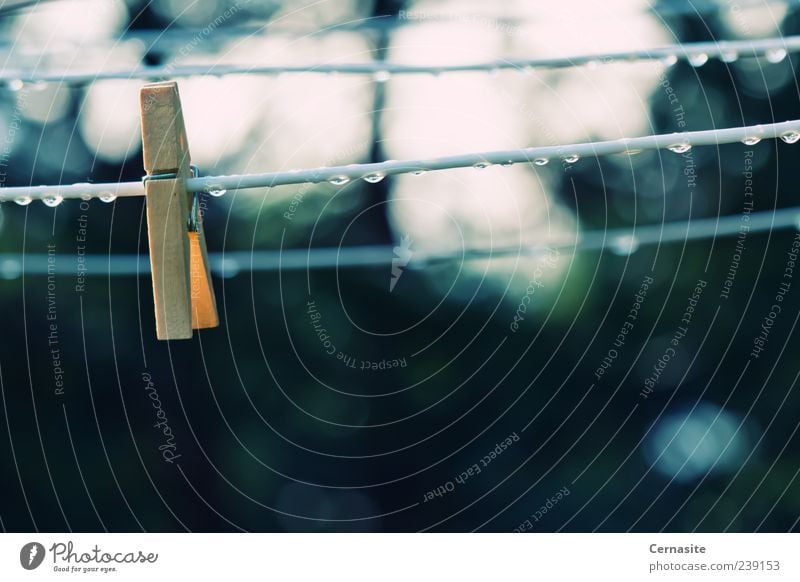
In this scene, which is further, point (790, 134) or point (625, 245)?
point (625, 245)

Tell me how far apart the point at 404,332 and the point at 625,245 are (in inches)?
24.0

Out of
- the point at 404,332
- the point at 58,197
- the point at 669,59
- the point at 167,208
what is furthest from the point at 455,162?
the point at 404,332

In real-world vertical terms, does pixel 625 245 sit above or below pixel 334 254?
below

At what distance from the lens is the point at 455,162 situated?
659 millimetres

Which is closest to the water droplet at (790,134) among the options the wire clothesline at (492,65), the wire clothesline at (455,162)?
the wire clothesline at (455,162)

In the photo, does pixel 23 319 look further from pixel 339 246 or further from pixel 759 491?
pixel 759 491

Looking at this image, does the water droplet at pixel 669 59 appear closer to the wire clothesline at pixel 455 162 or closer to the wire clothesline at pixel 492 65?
the wire clothesline at pixel 492 65

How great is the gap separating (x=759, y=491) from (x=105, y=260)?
6.21 ft

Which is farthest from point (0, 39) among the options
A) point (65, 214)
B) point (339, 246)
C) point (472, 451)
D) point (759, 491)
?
point (759, 491)

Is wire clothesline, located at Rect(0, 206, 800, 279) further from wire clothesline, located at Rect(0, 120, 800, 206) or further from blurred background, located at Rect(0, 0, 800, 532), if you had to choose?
wire clothesline, located at Rect(0, 120, 800, 206)

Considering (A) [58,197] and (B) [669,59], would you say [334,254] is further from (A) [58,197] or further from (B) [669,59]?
(A) [58,197]

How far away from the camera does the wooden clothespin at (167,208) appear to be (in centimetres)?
65

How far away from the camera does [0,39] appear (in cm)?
214

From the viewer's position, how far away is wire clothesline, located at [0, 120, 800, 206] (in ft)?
2.12
